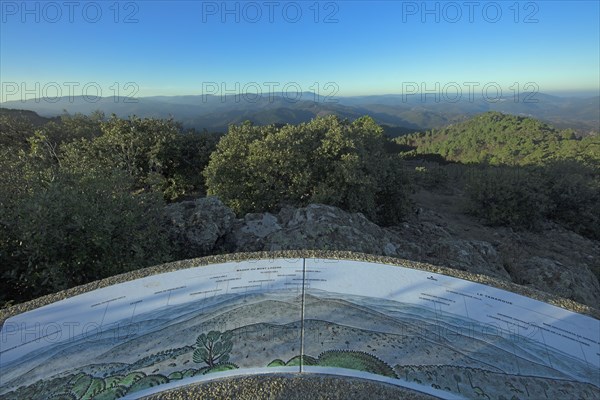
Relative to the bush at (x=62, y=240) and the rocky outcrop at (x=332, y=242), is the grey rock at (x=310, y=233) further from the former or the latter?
the bush at (x=62, y=240)

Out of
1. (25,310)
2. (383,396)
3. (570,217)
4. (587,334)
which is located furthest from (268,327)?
(570,217)

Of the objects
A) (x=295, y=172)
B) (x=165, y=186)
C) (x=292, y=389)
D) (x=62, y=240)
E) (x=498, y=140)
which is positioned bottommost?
(x=292, y=389)

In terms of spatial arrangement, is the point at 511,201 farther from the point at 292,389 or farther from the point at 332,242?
the point at 292,389

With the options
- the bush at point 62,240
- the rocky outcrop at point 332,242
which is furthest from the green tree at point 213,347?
the rocky outcrop at point 332,242

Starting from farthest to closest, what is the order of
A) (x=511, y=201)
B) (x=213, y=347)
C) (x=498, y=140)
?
(x=498, y=140)
(x=511, y=201)
(x=213, y=347)

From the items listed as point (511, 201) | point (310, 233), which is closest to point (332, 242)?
point (310, 233)

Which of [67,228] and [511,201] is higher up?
[67,228]
